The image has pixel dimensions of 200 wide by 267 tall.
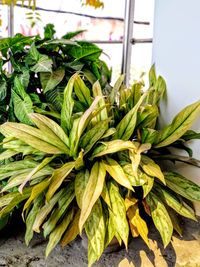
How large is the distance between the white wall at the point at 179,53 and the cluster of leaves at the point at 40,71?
33 cm

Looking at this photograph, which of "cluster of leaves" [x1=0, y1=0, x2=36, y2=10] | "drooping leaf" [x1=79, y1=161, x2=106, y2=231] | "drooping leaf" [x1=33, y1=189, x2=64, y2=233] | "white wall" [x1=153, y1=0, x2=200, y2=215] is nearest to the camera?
"drooping leaf" [x1=79, y1=161, x2=106, y2=231]

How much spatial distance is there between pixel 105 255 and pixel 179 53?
973 millimetres

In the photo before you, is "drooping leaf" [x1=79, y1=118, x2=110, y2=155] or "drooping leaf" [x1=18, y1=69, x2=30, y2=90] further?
"drooping leaf" [x1=18, y1=69, x2=30, y2=90]

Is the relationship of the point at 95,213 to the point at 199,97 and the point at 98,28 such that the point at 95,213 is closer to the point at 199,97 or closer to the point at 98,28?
the point at 199,97

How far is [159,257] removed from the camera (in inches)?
47.1

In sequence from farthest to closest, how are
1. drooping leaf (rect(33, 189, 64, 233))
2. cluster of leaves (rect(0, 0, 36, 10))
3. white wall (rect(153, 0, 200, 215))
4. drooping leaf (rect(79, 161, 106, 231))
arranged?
cluster of leaves (rect(0, 0, 36, 10))
white wall (rect(153, 0, 200, 215))
drooping leaf (rect(33, 189, 64, 233))
drooping leaf (rect(79, 161, 106, 231))

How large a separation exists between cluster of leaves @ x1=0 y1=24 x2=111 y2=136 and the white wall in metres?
0.33

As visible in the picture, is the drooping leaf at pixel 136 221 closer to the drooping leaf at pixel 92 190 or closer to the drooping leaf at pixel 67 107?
the drooping leaf at pixel 92 190

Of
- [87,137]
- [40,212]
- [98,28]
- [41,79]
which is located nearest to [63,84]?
[41,79]

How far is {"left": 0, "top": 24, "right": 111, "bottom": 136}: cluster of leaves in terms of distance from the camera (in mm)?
1231

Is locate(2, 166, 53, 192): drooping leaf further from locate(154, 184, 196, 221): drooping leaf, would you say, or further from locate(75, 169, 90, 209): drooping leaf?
locate(154, 184, 196, 221): drooping leaf

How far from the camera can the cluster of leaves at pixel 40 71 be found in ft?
4.04

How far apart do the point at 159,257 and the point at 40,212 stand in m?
0.54

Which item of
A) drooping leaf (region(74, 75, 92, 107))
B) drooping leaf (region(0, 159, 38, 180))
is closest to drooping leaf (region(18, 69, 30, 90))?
drooping leaf (region(74, 75, 92, 107))
